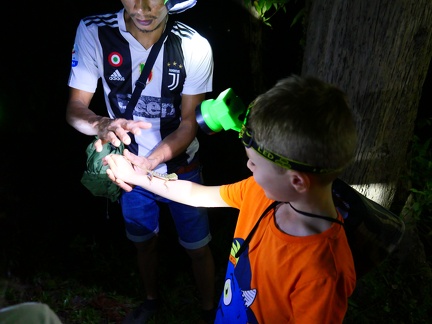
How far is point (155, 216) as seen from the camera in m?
2.96

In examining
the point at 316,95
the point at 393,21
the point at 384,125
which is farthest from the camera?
→ the point at 384,125

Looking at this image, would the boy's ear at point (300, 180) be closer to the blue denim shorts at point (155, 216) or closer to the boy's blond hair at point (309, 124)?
the boy's blond hair at point (309, 124)

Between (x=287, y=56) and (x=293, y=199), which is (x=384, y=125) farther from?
(x=287, y=56)

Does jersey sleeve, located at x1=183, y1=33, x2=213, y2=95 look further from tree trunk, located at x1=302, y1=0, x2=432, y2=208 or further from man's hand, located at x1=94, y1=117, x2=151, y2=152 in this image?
tree trunk, located at x1=302, y1=0, x2=432, y2=208

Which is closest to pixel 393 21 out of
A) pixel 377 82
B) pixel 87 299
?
pixel 377 82

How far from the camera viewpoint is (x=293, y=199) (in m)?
1.58

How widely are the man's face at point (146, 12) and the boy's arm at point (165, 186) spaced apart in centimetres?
84

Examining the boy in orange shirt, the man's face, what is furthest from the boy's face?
the man's face

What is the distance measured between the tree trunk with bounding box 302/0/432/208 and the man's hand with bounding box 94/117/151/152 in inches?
47.8

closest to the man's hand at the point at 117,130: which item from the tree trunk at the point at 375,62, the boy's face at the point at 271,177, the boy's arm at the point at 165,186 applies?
the boy's arm at the point at 165,186

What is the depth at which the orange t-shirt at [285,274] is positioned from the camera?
1.43 m

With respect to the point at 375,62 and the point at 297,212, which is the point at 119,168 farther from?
the point at 375,62

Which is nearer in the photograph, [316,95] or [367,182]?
[316,95]

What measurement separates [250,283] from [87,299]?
2.54m
